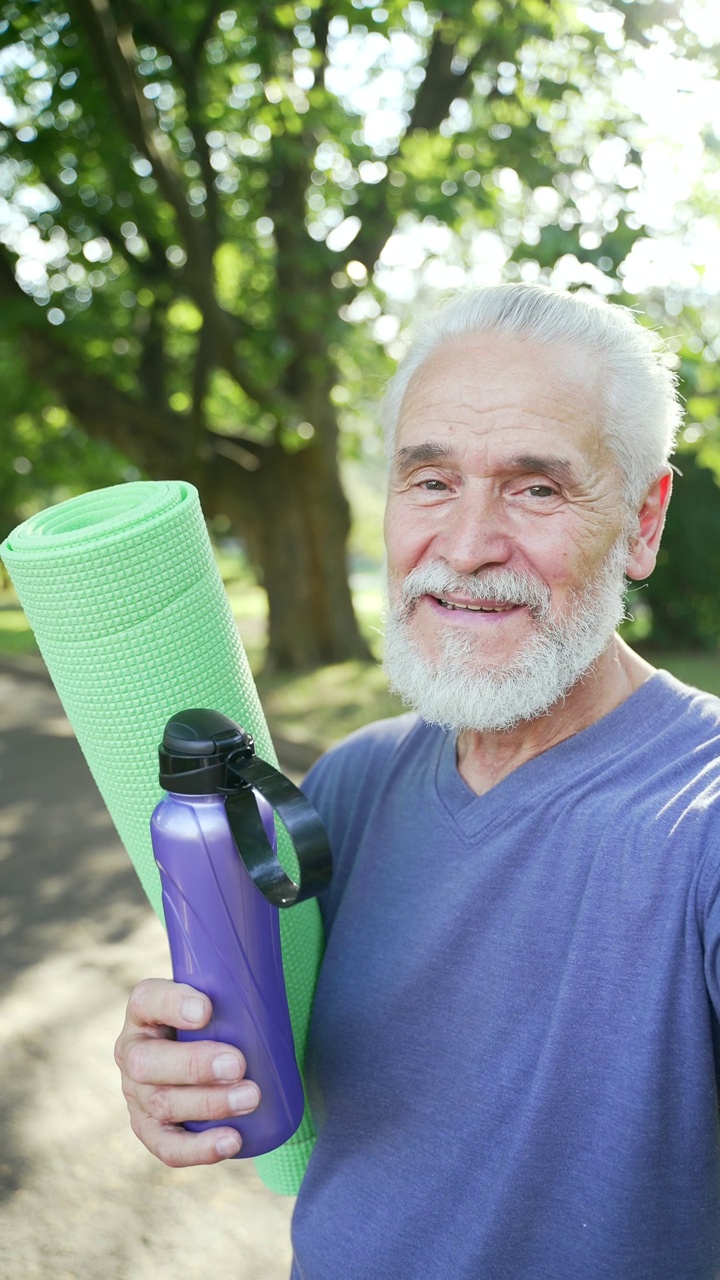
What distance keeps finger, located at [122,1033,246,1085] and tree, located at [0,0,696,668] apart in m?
3.74

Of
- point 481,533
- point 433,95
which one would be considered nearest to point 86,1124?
point 481,533

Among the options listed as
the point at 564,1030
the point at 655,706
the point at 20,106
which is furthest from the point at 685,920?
the point at 20,106

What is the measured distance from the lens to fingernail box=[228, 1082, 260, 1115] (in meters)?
1.22

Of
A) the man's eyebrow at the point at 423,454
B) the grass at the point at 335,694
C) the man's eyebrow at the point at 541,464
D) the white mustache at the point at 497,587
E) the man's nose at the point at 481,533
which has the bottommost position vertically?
Answer: the grass at the point at 335,694

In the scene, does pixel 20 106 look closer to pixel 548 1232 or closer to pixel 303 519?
pixel 303 519

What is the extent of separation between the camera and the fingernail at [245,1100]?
47.9 inches

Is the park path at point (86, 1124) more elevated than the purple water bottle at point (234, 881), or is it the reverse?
the purple water bottle at point (234, 881)

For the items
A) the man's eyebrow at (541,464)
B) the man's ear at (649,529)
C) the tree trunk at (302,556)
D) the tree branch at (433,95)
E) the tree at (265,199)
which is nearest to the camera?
the man's eyebrow at (541,464)

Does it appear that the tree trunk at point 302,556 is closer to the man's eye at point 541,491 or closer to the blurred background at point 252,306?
the blurred background at point 252,306

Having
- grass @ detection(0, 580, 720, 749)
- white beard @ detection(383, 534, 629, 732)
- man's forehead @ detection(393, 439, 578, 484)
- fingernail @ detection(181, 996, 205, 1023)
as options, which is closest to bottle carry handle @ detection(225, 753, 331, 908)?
fingernail @ detection(181, 996, 205, 1023)

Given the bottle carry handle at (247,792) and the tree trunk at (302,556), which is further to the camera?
the tree trunk at (302,556)

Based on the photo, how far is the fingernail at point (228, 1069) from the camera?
48.1 inches

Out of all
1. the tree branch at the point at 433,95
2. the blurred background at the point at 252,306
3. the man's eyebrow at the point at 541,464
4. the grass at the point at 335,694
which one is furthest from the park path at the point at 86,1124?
the tree branch at the point at 433,95

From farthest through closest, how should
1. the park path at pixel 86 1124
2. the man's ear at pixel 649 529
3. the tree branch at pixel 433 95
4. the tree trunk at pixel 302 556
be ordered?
the tree trunk at pixel 302 556
the tree branch at pixel 433 95
the park path at pixel 86 1124
the man's ear at pixel 649 529
